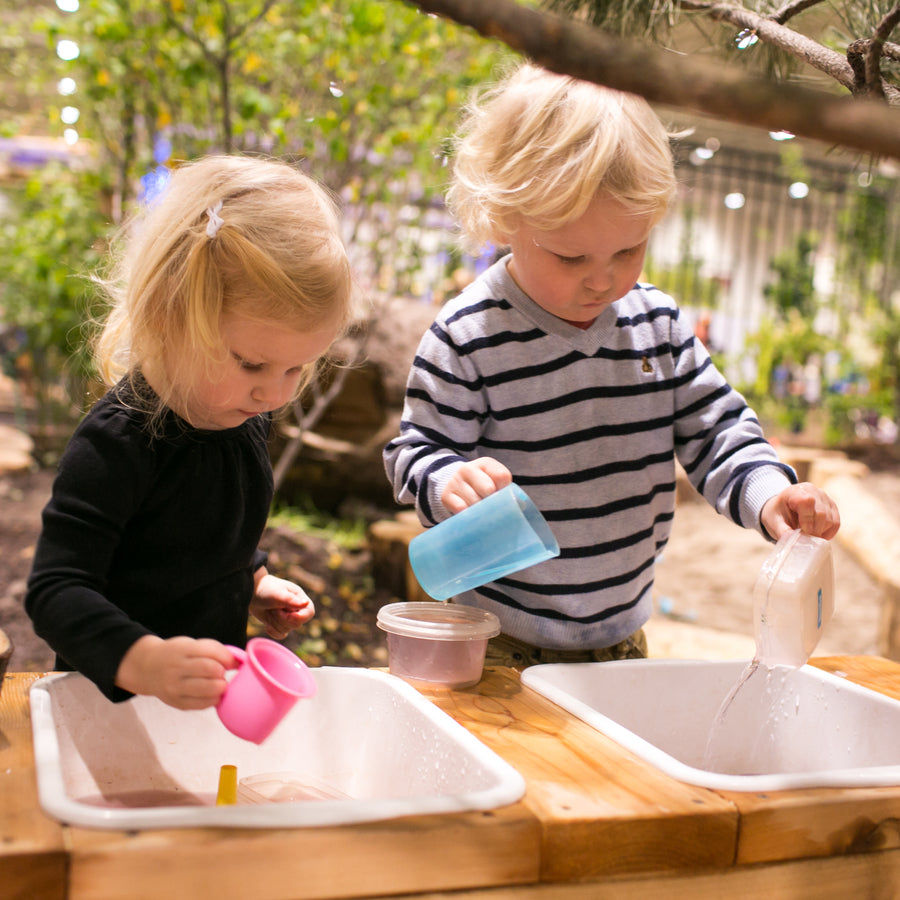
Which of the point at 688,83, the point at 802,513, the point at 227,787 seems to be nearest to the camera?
the point at 688,83

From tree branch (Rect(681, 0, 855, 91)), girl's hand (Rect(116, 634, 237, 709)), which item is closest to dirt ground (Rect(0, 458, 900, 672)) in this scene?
tree branch (Rect(681, 0, 855, 91))

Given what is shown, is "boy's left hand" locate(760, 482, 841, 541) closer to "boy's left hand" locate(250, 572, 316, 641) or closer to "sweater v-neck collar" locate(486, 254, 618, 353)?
"sweater v-neck collar" locate(486, 254, 618, 353)

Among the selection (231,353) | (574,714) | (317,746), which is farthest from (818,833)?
(231,353)

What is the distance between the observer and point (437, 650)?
994 mm

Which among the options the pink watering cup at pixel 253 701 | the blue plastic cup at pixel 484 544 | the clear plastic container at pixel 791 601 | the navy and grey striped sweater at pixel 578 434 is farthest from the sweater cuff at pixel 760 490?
the pink watering cup at pixel 253 701

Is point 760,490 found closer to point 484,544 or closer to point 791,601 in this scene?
point 791,601

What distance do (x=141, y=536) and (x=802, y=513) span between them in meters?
0.68

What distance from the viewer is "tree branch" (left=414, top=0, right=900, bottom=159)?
18.2 inches

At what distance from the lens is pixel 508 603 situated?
3.95 feet

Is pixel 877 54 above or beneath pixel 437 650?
above

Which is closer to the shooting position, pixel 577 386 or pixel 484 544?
pixel 484 544

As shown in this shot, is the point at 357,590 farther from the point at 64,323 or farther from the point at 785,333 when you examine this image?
the point at 785,333

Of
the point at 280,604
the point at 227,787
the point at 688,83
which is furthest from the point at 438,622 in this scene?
the point at 688,83

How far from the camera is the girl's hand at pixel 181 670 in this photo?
2.34ft
